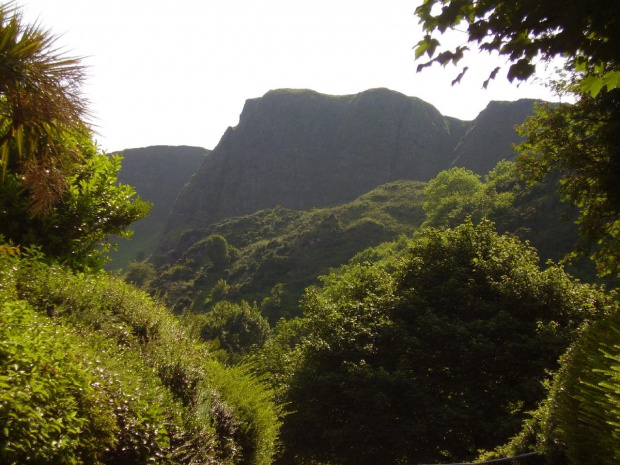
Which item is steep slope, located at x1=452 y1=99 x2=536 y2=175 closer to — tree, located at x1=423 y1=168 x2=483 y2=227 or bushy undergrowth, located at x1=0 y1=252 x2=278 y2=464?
tree, located at x1=423 y1=168 x2=483 y2=227

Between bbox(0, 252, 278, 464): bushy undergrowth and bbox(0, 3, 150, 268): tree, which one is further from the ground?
bbox(0, 3, 150, 268): tree

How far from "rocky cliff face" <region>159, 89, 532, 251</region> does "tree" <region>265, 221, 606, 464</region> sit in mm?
99676

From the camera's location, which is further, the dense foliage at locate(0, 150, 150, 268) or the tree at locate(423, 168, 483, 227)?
the tree at locate(423, 168, 483, 227)

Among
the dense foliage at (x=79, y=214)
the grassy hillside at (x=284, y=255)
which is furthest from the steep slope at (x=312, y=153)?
the dense foliage at (x=79, y=214)

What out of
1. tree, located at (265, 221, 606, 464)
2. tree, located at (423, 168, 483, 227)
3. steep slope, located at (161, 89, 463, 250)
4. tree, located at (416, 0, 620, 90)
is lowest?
tree, located at (265, 221, 606, 464)

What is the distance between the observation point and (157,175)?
16125cm

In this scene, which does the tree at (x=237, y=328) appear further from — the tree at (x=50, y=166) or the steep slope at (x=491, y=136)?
the steep slope at (x=491, y=136)

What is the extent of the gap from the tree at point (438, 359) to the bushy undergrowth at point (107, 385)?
4716 millimetres

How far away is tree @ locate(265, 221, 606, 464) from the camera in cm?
1108

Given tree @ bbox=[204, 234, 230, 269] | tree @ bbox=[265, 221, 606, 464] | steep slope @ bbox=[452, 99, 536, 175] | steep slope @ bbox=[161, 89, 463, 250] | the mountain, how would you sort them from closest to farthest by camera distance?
tree @ bbox=[265, 221, 606, 464]
tree @ bbox=[204, 234, 230, 269]
steep slope @ bbox=[452, 99, 536, 175]
steep slope @ bbox=[161, 89, 463, 250]
the mountain

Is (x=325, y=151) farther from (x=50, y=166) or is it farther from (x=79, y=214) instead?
(x=50, y=166)

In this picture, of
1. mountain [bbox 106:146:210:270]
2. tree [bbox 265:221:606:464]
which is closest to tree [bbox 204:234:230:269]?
mountain [bbox 106:146:210:270]

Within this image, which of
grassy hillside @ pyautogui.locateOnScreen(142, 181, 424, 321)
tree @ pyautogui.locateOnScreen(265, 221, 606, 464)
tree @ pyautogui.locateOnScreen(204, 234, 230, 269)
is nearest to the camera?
tree @ pyautogui.locateOnScreen(265, 221, 606, 464)

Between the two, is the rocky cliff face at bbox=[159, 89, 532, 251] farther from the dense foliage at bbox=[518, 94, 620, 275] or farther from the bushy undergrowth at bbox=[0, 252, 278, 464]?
the bushy undergrowth at bbox=[0, 252, 278, 464]
